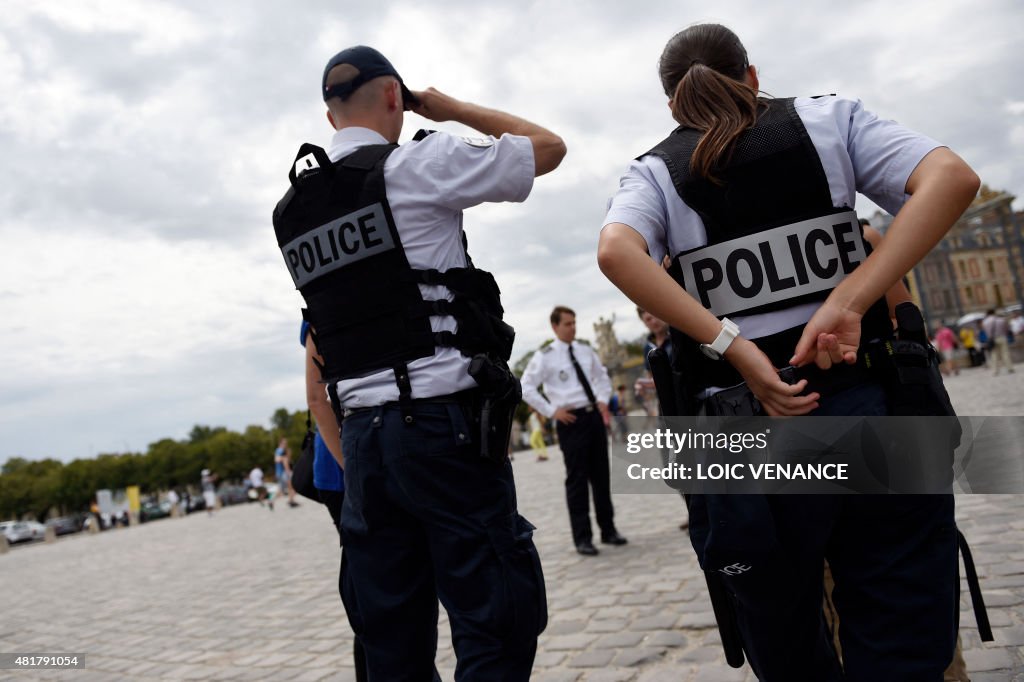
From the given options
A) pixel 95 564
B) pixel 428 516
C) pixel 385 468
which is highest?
pixel 385 468

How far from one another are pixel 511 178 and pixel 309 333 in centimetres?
95

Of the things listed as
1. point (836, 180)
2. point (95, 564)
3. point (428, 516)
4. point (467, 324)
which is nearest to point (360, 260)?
point (467, 324)

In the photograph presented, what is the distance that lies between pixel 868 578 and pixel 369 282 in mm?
1549

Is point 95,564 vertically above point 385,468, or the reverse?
point 385,468

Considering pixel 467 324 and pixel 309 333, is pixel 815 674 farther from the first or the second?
pixel 309 333

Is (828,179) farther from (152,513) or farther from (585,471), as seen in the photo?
(152,513)

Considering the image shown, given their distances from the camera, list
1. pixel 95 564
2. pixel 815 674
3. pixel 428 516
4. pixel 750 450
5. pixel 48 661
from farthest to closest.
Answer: pixel 95 564
pixel 48 661
pixel 428 516
pixel 815 674
pixel 750 450

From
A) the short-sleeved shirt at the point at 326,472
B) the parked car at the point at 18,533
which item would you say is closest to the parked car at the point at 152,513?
the parked car at the point at 18,533

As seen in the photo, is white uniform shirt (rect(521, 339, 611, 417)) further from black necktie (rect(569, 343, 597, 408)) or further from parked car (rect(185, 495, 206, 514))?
parked car (rect(185, 495, 206, 514))

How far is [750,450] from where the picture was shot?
1827 mm

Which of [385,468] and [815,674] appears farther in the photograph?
[385,468]

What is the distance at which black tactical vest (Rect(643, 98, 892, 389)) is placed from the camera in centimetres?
187

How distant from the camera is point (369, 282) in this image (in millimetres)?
2369

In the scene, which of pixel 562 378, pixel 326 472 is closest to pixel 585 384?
pixel 562 378
